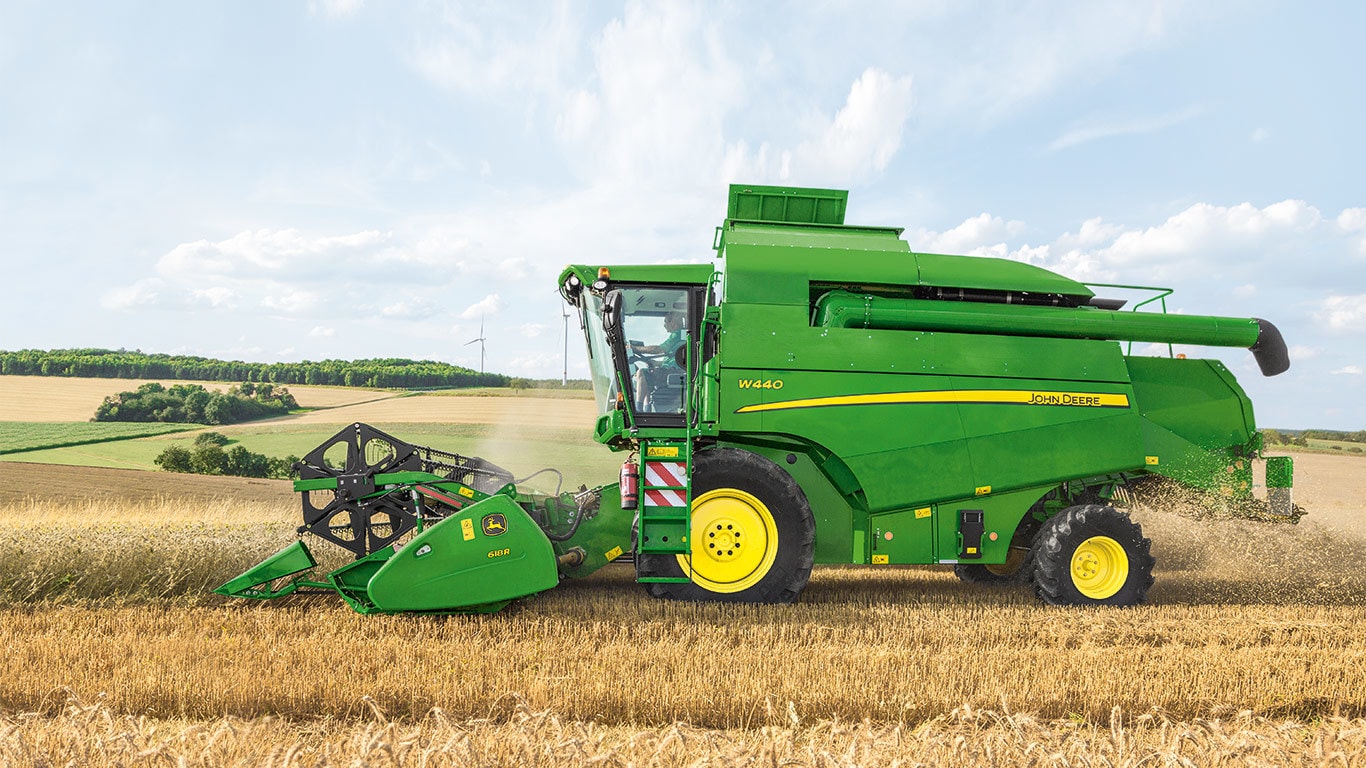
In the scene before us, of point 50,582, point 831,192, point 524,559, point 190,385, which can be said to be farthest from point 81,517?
point 190,385

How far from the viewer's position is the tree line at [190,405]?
32750 millimetres

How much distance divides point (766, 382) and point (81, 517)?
10.0 m

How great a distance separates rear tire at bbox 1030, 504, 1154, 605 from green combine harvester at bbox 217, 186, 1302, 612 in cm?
2

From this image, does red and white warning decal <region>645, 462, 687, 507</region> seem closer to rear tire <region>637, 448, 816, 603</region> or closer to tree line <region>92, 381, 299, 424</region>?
rear tire <region>637, 448, 816, 603</region>

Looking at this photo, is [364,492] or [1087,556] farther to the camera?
[1087,556]

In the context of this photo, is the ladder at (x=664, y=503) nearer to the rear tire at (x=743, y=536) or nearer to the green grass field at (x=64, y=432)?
the rear tire at (x=743, y=536)

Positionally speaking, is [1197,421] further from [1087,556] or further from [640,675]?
[640,675]

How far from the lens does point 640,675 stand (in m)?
4.98

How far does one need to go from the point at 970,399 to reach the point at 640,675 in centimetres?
398

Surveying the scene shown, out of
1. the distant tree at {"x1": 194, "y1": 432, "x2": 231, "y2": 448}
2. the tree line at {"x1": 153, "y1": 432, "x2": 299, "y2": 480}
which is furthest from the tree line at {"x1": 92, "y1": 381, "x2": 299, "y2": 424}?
the tree line at {"x1": 153, "y1": 432, "x2": 299, "y2": 480}

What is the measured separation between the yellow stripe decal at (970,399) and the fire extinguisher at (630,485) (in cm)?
91

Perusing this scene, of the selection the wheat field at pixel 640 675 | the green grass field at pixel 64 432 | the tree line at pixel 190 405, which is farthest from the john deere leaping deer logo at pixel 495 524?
the tree line at pixel 190 405

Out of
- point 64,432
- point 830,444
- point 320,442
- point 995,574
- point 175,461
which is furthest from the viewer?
point 64,432

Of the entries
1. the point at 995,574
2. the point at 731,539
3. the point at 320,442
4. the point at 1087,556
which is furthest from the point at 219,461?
the point at 1087,556
